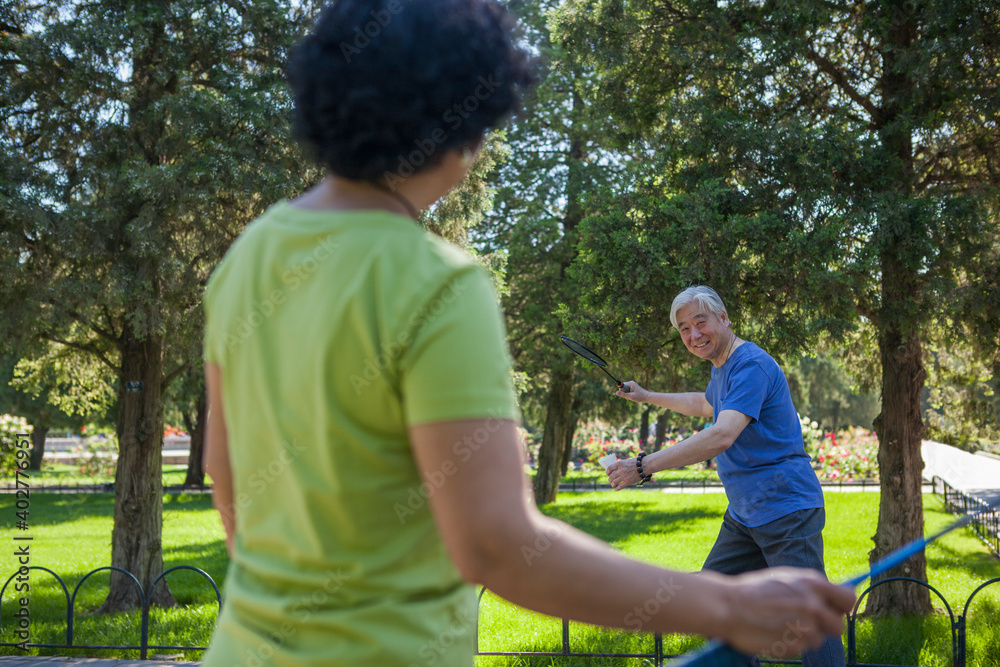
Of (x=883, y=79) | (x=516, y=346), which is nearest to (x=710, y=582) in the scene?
(x=883, y=79)

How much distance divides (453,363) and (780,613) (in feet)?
1.98

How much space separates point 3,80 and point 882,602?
10.3 metres

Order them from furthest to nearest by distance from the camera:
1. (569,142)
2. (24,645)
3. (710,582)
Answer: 1. (569,142)
2. (24,645)
3. (710,582)

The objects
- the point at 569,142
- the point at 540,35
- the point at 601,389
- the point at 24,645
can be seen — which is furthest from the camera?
the point at 601,389

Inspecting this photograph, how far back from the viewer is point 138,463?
905 cm

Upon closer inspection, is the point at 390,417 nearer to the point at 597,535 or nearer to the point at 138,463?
the point at 138,463

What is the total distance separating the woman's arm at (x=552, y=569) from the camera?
1.03 m

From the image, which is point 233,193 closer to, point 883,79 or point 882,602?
point 883,79

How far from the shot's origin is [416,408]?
1019 mm

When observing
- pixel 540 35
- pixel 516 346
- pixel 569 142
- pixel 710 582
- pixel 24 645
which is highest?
pixel 540 35

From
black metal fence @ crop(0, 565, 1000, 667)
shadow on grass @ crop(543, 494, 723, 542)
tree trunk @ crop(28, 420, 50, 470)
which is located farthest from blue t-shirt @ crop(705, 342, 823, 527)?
tree trunk @ crop(28, 420, 50, 470)

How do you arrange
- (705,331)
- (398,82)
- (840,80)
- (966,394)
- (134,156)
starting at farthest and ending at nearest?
(966,394) < (840,80) < (134,156) < (705,331) < (398,82)

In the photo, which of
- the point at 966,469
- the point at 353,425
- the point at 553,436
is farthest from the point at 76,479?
the point at 353,425

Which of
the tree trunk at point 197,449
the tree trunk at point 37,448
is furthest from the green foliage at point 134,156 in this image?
the tree trunk at point 37,448
